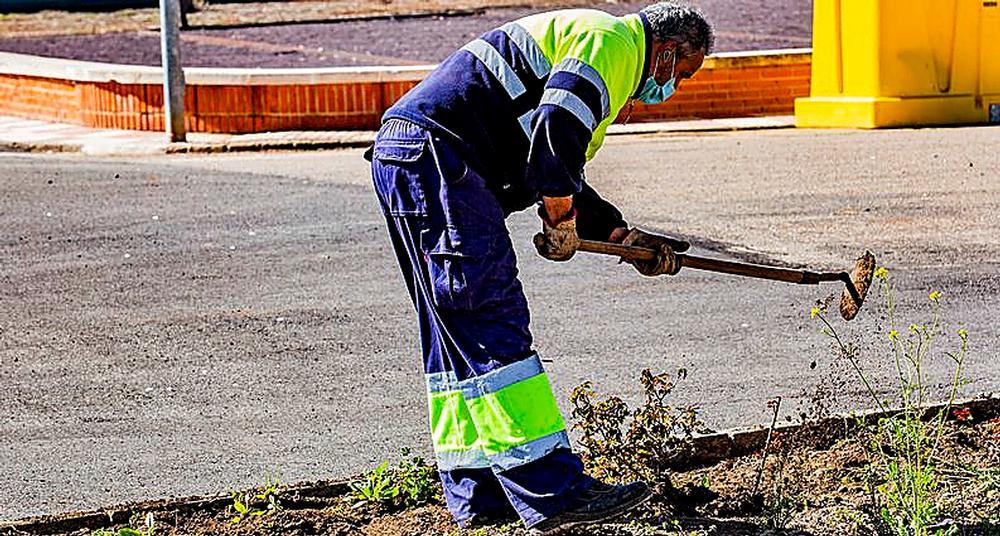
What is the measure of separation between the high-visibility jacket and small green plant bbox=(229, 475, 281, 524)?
1.11m

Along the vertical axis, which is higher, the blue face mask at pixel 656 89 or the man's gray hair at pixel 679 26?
the man's gray hair at pixel 679 26

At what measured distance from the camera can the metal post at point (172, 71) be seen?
13377 millimetres

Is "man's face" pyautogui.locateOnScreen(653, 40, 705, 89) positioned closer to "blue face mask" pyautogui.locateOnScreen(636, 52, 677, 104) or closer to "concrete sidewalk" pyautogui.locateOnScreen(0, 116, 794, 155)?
A: "blue face mask" pyautogui.locateOnScreen(636, 52, 677, 104)

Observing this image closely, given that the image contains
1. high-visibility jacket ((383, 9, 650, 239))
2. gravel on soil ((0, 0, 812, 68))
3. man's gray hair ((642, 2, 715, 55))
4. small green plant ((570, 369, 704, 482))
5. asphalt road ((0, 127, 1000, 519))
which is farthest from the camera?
gravel on soil ((0, 0, 812, 68))

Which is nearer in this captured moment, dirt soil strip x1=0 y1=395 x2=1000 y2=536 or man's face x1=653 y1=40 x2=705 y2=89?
man's face x1=653 y1=40 x2=705 y2=89

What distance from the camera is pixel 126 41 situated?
20.8 m

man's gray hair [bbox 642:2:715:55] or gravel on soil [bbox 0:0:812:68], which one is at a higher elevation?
man's gray hair [bbox 642:2:715:55]

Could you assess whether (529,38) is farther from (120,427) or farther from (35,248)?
(35,248)

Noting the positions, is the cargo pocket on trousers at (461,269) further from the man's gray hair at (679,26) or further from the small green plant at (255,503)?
the small green plant at (255,503)

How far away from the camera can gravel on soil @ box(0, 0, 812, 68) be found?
1778 cm

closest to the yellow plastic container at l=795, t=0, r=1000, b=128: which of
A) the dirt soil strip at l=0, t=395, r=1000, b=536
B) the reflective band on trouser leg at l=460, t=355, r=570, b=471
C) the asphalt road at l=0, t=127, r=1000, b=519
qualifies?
the asphalt road at l=0, t=127, r=1000, b=519

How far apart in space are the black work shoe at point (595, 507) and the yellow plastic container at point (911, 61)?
32.2ft

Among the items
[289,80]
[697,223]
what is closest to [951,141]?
[697,223]

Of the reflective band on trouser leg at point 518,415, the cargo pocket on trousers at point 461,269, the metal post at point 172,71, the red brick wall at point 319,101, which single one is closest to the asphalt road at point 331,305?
the reflective band on trouser leg at point 518,415
